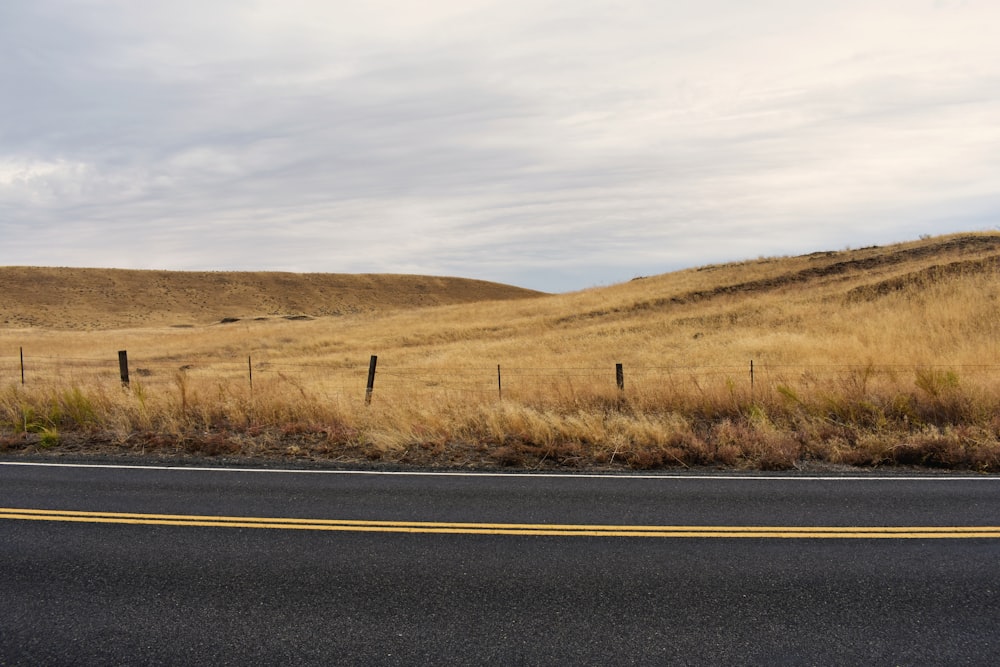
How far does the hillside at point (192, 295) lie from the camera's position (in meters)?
84.4

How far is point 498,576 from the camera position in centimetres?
537

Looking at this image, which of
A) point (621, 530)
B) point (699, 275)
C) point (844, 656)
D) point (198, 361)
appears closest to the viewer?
point (844, 656)

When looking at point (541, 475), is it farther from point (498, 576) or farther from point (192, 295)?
point (192, 295)

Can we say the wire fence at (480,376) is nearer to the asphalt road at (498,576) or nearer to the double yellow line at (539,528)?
the asphalt road at (498,576)

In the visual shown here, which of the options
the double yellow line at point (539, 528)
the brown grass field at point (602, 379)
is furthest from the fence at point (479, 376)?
the double yellow line at point (539, 528)

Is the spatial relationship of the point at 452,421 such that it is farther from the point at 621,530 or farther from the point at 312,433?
the point at 621,530

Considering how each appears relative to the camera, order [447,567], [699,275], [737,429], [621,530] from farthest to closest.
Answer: [699,275] → [737,429] → [621,530] → [447,567]

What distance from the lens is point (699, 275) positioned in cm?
5244

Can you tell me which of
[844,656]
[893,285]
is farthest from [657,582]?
[893,285]

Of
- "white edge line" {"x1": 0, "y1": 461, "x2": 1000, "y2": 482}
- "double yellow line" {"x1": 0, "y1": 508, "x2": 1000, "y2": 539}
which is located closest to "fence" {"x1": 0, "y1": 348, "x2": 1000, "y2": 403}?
"white edge line" {"x1": 0, "y1": 461, "x2": 1000, "y2": 482}

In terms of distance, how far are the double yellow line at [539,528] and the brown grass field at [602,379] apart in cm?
289

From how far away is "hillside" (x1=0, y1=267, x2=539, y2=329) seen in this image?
84438 millimetres

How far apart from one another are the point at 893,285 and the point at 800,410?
2780 cm

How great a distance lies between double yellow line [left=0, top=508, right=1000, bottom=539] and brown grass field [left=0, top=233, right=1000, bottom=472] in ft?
9.50
